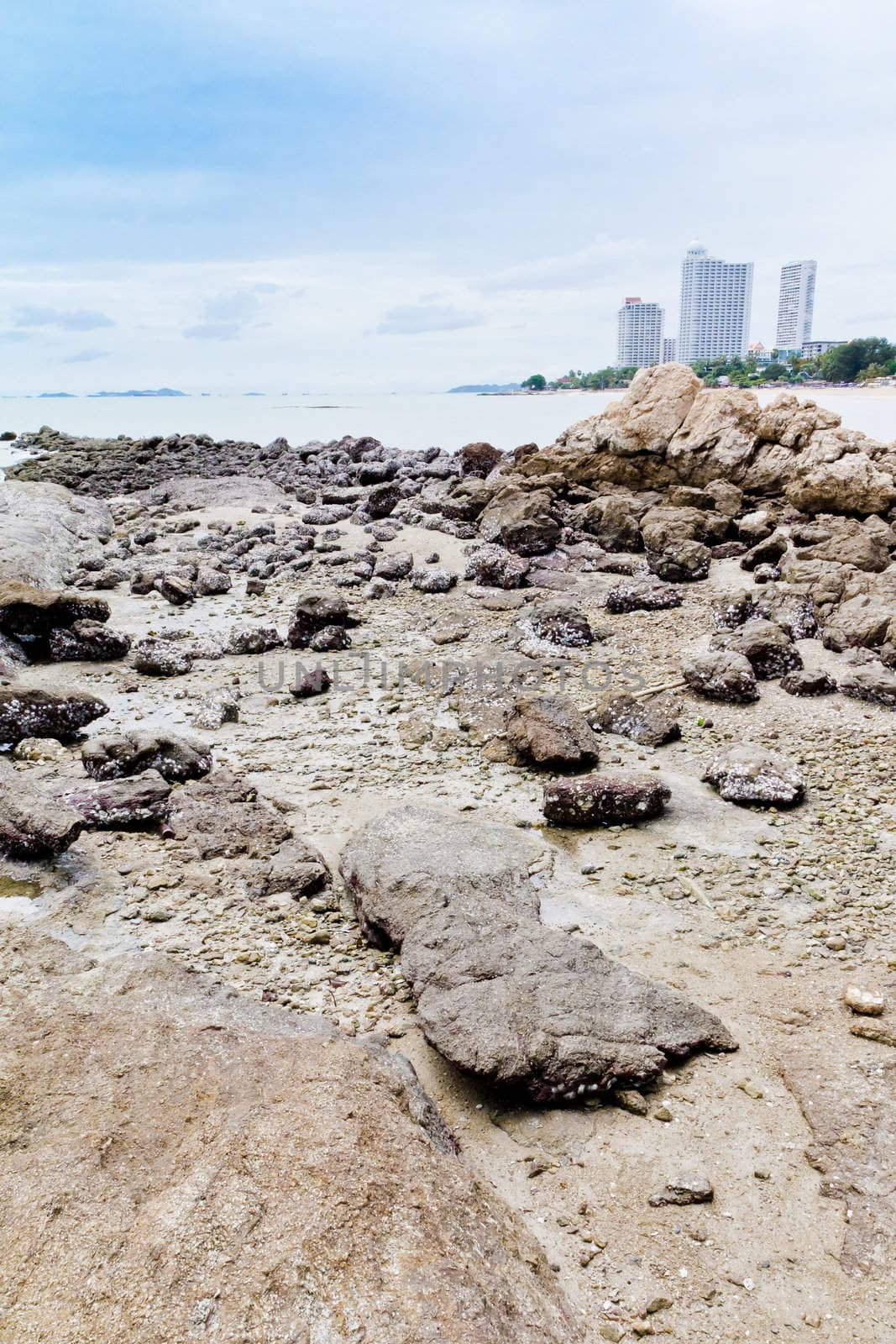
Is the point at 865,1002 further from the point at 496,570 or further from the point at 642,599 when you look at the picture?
the point at 496,570

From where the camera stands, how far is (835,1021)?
4.11 m

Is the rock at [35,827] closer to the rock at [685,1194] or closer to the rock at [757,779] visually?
the rock at [685,1194]

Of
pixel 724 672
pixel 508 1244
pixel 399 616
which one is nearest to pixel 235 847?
pixel 508 1244

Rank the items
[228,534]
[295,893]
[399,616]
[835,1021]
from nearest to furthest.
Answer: [835,1021] < [295,893] < [399,616] < [228,534]

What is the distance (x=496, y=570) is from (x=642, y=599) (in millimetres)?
2343

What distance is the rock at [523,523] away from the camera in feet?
47.8

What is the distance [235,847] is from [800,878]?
3361 millimetres

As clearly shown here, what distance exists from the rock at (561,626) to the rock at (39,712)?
4.82 metres

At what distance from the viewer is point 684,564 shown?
42.0 feet

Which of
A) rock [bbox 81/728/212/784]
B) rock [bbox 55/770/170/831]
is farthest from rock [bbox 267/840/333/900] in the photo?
rock [bbox 81/728/212/784]

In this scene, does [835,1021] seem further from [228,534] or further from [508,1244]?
[228,534]

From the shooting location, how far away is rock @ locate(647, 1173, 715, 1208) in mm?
3168

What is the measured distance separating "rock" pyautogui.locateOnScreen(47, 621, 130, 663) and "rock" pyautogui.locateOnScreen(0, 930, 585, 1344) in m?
7.08

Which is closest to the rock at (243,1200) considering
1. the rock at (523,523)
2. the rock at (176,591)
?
A: the rock at (176,591)
